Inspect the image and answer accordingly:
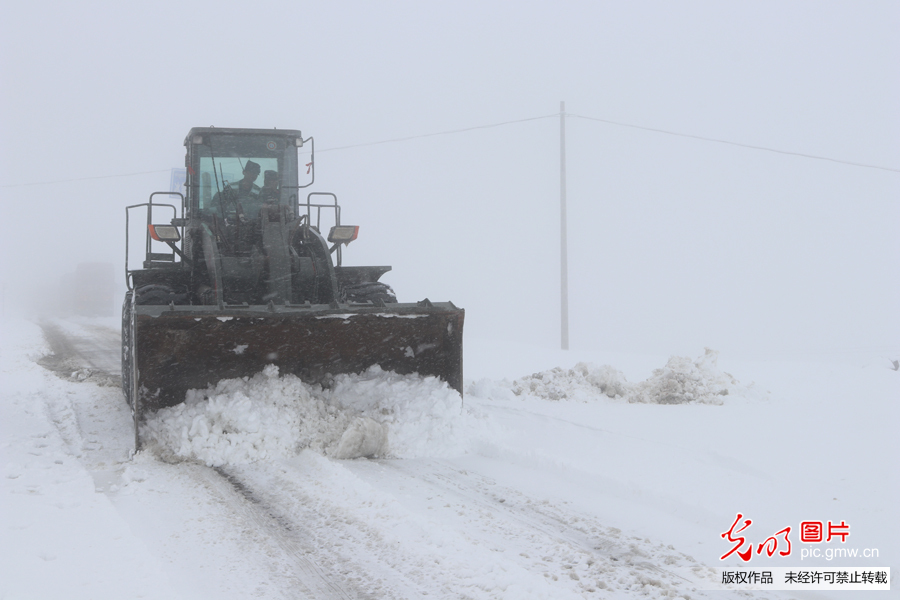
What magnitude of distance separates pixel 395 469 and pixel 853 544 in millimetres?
2892

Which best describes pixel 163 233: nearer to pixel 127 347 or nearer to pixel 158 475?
pixel 127 347

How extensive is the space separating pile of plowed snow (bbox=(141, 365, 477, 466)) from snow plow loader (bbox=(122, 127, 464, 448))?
A: 16cm

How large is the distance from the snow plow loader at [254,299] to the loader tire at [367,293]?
0.02 meters

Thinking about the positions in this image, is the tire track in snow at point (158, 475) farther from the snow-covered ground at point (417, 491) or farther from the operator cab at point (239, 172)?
the operator cab at point (239, 172)

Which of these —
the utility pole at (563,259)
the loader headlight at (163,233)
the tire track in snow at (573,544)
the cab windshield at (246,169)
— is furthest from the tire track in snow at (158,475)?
the utility pole at (563,259)

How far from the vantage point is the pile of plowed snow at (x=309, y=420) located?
5.07 metres

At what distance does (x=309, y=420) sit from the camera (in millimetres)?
5398

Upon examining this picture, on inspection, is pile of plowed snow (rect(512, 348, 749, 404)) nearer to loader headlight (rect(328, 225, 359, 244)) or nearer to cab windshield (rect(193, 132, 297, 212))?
loader headlight (rect(328, 225, 359, 244))

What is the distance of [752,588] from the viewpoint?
3.08m

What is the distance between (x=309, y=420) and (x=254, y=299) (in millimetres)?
1671

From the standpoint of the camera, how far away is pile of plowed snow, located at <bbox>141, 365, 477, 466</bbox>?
507 cm

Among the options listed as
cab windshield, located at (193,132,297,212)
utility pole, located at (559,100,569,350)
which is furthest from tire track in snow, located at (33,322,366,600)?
utility pole, located at (559,100,569,350)

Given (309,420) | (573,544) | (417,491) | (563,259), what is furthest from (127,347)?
(563,259)

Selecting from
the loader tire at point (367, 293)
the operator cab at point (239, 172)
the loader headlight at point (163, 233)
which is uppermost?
the operator cab at point (239, 172)
